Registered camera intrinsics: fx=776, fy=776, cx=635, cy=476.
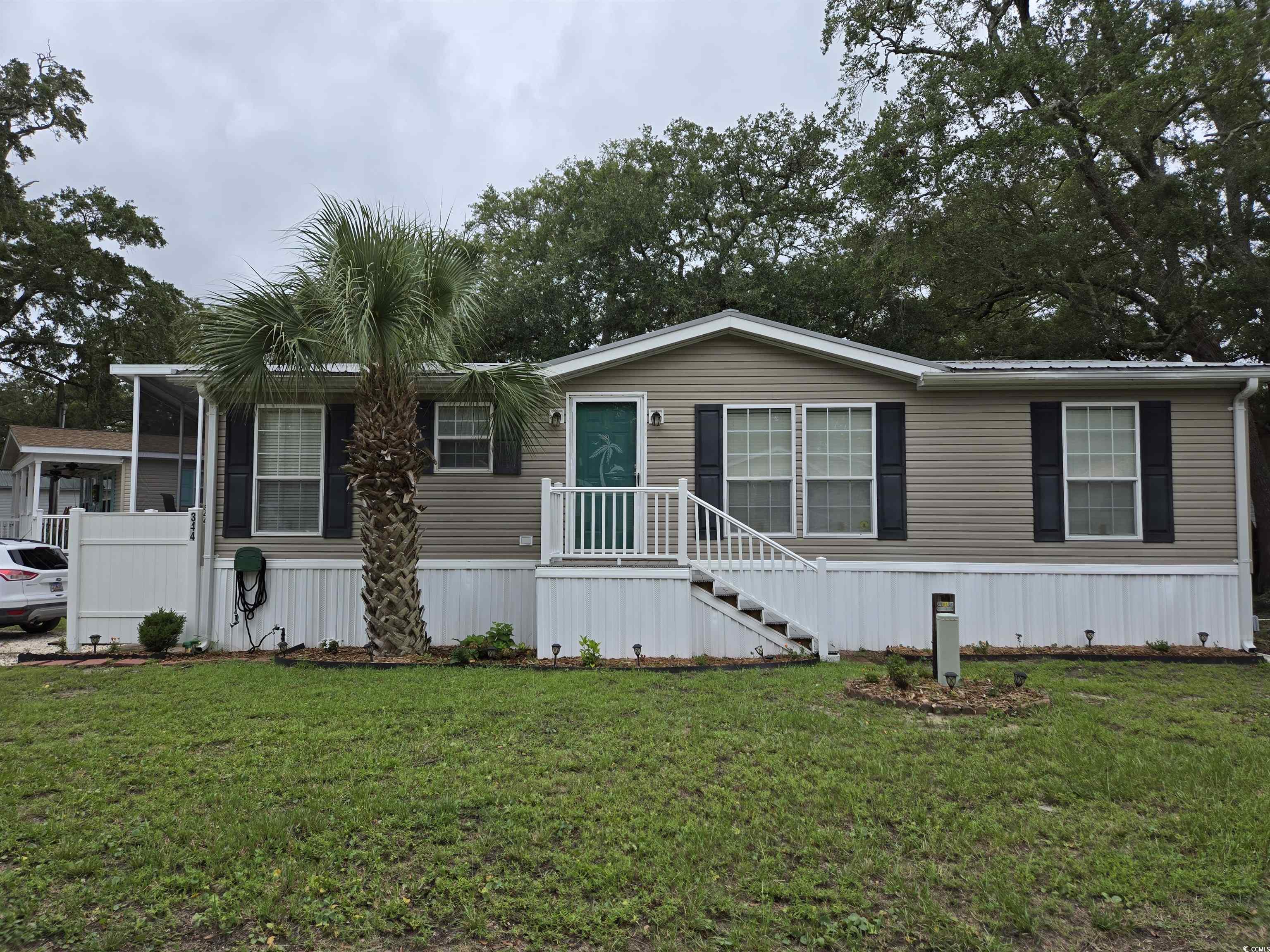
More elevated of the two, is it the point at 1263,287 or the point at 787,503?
the point at 1263,287

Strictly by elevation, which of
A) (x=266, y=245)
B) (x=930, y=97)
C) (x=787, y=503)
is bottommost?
(x=787, y=503)

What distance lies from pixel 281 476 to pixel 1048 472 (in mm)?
8877

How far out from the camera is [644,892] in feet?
10.3

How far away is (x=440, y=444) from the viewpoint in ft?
30.3

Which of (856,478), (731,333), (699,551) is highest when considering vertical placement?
(731,333)

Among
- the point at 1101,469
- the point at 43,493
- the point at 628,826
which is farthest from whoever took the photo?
the point at 43,493

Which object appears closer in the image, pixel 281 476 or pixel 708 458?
pixel 708 458

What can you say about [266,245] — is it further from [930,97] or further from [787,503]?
[930,97]

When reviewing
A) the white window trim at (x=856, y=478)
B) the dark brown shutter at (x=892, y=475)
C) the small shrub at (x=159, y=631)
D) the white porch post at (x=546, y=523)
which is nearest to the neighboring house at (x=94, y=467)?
the small shrub at (x=159, y=631)

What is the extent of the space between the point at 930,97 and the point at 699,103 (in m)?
9.16

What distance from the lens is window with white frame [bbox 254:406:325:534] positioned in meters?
9.15

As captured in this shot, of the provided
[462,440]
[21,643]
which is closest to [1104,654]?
[462,440]

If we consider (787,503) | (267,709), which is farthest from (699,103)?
(267,709)

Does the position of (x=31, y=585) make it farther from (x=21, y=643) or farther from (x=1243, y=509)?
(x=1243, y=509)
